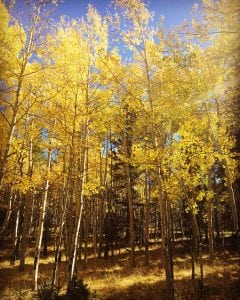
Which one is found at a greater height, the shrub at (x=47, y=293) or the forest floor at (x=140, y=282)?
the shrub at (x=47, y=293)

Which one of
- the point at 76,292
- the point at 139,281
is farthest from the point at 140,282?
the point at 76,292

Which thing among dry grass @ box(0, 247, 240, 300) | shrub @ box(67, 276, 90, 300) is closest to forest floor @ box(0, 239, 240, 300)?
dry grass @ box(0, 247, 240, 300)

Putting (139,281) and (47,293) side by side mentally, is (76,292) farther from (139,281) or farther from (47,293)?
(139,281)

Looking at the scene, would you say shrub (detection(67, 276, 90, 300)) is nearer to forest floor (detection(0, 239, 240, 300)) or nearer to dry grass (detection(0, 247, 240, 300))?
forest floor (detection(0, 239, 240, 300))

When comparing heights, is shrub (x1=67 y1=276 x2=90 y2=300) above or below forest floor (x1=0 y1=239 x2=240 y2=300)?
above

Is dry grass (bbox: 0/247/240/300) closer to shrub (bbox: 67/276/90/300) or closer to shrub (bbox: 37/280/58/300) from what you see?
shrub (bbox: 67/276/90/300)

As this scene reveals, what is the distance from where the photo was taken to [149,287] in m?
9.46

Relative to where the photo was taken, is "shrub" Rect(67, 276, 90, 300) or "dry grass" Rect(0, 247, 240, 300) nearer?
"shrub" Rect(67, 276, 90, 300)

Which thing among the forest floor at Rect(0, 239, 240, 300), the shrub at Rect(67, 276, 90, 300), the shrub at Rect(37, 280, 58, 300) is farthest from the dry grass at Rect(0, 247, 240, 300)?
the shrub at Rect(37, 280, 58, 300)

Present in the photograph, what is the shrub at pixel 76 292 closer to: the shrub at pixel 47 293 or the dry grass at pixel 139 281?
the shrub at pixel 47 293

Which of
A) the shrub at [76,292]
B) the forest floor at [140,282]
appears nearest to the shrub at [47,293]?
the shrub at [76,292]

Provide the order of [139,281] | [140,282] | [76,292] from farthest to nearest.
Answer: [139,281] < [140,282] < [76,292]

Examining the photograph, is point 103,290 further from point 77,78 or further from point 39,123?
point 77,78

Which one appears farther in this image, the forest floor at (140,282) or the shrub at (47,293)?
the forest floor at (140,282)
